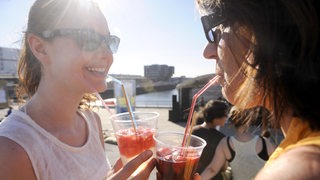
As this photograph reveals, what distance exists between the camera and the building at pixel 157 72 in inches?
2335

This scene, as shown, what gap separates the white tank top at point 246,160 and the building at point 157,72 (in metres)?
55.3

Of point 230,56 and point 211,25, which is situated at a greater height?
point 211,25

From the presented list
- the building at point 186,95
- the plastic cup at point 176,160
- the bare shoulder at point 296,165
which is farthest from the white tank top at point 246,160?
the building at point 186,95

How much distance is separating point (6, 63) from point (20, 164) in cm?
6804

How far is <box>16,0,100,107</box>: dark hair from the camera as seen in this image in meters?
1.89

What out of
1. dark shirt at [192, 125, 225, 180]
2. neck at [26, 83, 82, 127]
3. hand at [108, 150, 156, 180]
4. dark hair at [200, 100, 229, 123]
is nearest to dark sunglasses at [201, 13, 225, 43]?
hand at [108, 150, 156, 180]

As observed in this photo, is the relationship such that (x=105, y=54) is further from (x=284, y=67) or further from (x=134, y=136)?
(x=284, y=67)

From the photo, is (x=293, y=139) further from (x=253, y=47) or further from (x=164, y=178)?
(x=164, y=178)

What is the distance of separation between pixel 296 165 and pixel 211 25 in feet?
2.71

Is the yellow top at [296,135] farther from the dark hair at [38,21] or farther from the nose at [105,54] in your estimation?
the dark hair at [38,21]

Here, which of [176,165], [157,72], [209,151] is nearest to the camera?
[176,165]

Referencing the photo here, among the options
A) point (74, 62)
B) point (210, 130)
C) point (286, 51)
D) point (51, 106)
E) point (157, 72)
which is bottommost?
point (157, 72)

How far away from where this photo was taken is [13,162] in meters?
1.47

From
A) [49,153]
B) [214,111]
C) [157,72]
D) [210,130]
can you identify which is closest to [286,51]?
[49,153]
